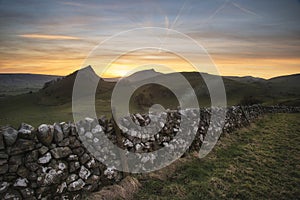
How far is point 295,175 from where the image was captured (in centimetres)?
902

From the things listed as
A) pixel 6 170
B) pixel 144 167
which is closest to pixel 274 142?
pixel 144 167

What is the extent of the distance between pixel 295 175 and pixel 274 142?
5947 mm

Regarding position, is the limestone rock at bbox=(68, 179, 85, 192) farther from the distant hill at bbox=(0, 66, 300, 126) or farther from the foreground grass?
the distant hill at bbox=(0, 66, 300, 126)

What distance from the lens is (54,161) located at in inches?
237

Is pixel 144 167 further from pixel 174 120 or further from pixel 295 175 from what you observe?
pixel 295 175

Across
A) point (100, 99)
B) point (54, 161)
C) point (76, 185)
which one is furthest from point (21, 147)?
point (100, 99)

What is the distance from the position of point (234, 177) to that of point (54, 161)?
5.99 metres

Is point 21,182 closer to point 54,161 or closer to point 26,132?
point 54,161

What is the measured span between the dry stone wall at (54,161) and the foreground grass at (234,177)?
1.49 metres

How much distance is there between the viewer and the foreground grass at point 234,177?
23.9ft

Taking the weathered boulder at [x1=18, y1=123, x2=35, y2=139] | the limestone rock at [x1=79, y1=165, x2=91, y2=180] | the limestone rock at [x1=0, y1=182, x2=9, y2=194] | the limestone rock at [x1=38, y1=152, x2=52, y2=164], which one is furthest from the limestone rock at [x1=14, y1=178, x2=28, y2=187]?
the limestone rock at [x1=79, y1=165, x2=91, y2=180]

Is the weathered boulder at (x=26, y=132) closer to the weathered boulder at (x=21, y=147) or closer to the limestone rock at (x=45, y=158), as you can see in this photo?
the weathered boulder at (x=21, y=147)

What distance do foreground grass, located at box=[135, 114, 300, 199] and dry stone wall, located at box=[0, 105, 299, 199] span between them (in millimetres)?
1491

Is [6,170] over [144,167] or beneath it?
over
